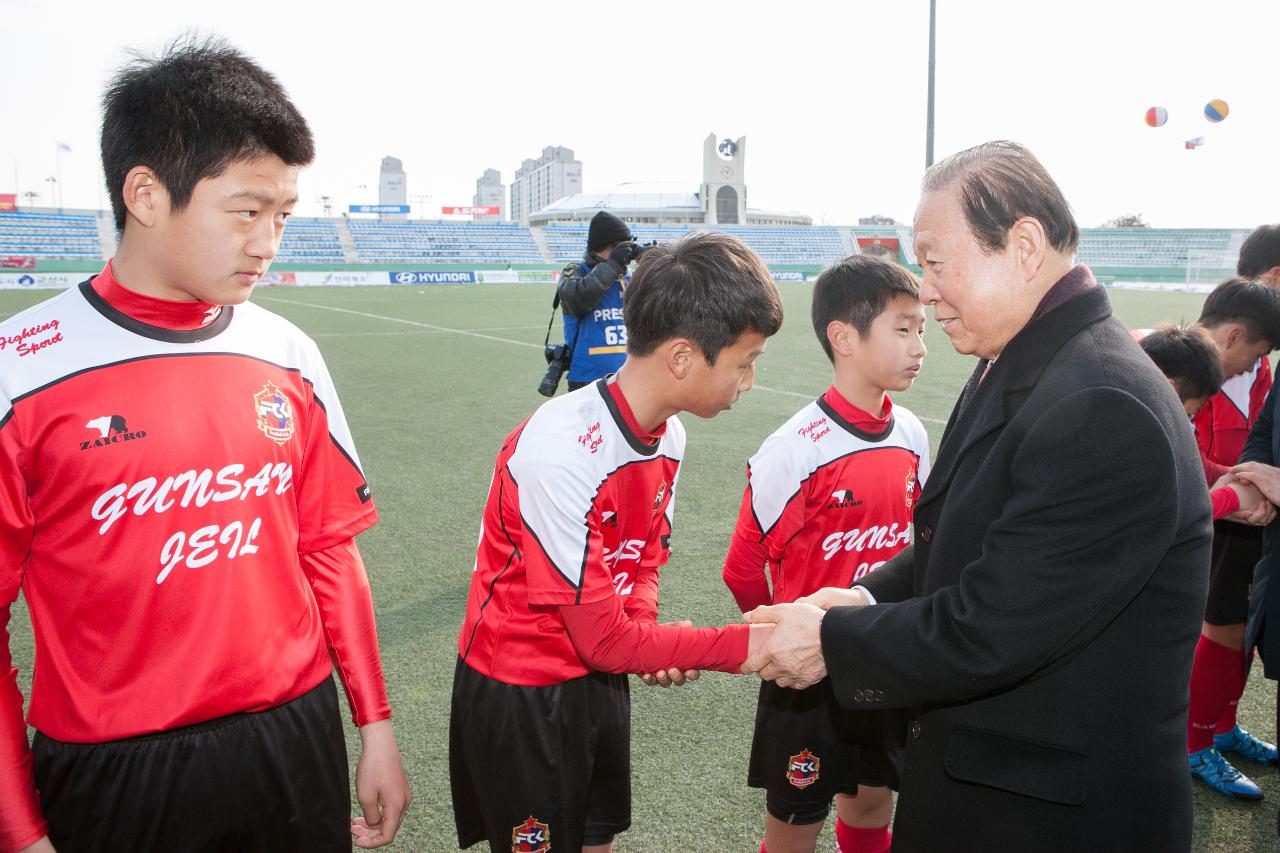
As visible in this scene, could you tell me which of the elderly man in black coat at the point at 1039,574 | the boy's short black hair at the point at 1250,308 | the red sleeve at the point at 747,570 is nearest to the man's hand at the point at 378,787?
the elderly man in black coat at the point at 1039,574

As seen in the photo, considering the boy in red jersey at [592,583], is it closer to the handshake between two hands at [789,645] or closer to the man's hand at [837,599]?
the handshake between two hands at [789,645]

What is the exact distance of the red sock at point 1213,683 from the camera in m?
3.19

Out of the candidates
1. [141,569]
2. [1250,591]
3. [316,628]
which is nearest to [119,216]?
[141,569]

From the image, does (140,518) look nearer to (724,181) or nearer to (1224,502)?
(1224,502)

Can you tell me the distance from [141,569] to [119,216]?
656mm

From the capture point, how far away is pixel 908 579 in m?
2.19

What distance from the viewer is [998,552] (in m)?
1.46

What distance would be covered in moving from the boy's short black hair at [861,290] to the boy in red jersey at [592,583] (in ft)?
2.27

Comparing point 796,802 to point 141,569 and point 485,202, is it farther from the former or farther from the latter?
point 485,202

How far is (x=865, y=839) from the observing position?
2730 millimetres

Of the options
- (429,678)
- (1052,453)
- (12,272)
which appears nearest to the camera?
(1052,453)

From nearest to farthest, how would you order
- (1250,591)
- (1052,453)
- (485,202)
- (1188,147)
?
1. (1052,453)
2. (1250,591)
3. (1188,147)
4. (485,202)

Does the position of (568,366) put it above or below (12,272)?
above

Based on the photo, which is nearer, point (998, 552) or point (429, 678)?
point (998, 552)
